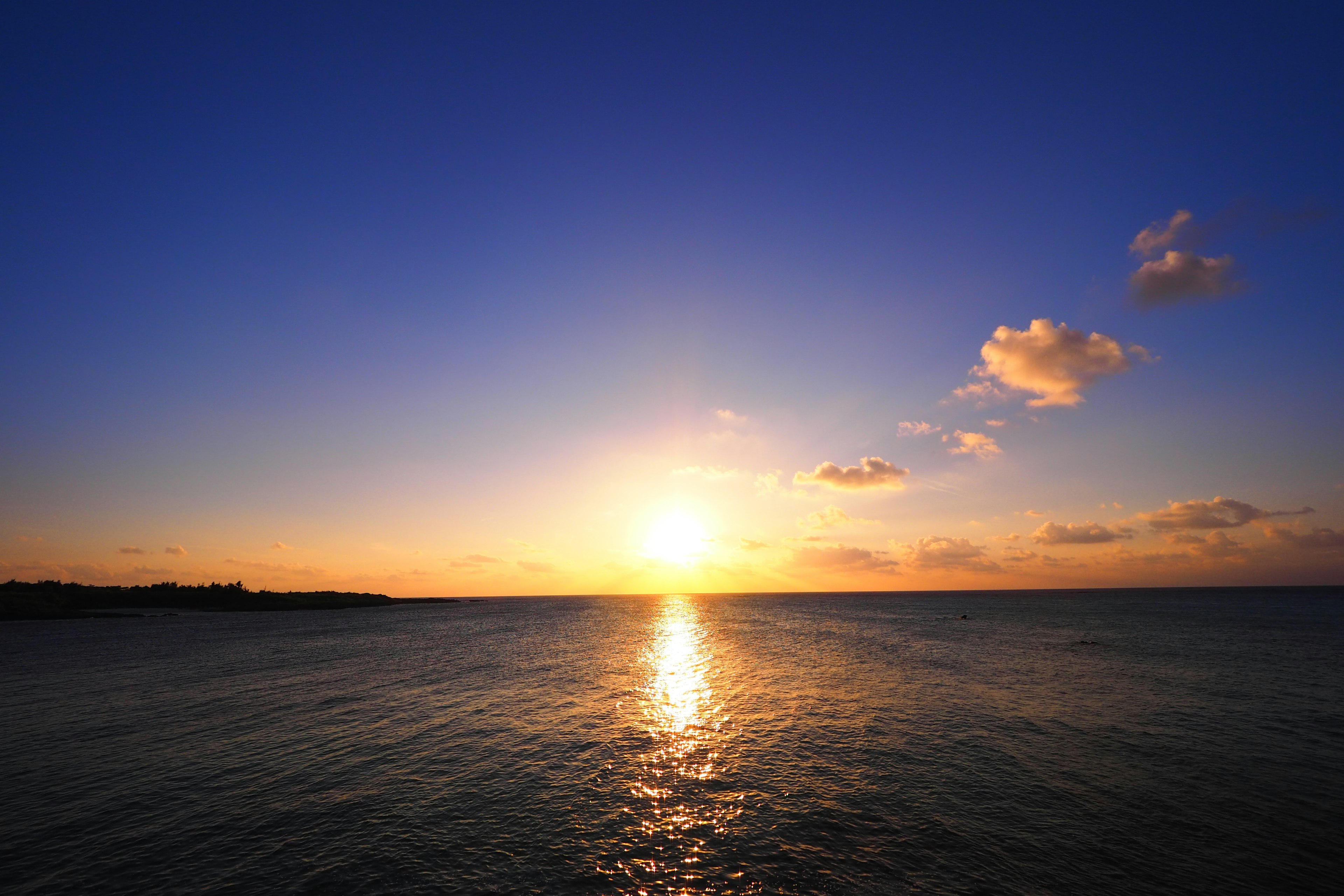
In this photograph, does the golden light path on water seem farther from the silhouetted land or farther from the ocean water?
the silhouetted land

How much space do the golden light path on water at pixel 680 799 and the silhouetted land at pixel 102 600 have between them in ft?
553

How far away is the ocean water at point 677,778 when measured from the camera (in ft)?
61.5

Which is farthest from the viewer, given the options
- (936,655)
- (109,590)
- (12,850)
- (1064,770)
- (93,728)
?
(109,590)

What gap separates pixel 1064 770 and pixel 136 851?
41454 millimetres

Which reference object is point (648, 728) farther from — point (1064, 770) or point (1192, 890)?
point (1192, 890)

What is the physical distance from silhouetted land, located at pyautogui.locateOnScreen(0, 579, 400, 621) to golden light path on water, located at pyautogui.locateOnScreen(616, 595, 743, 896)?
553 ft

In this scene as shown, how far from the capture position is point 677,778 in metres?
27.5

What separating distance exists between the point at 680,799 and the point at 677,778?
2.73 meters

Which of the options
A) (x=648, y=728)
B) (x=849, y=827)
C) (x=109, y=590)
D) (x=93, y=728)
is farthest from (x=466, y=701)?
(x=109, y=590)

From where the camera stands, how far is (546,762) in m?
29.5

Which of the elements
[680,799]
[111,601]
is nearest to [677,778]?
[680,799]

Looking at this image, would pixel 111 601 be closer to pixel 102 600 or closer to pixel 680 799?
pixel 102 600

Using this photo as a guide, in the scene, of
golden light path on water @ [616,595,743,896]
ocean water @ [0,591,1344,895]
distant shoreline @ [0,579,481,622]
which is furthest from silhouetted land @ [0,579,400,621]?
golden light path on water @ [616,595,743,896]

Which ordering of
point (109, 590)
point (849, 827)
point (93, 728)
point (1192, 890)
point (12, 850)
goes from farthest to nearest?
point (109, 590), point (93, 728), point (849, 827), point (12, 850), point (1192, 890)
